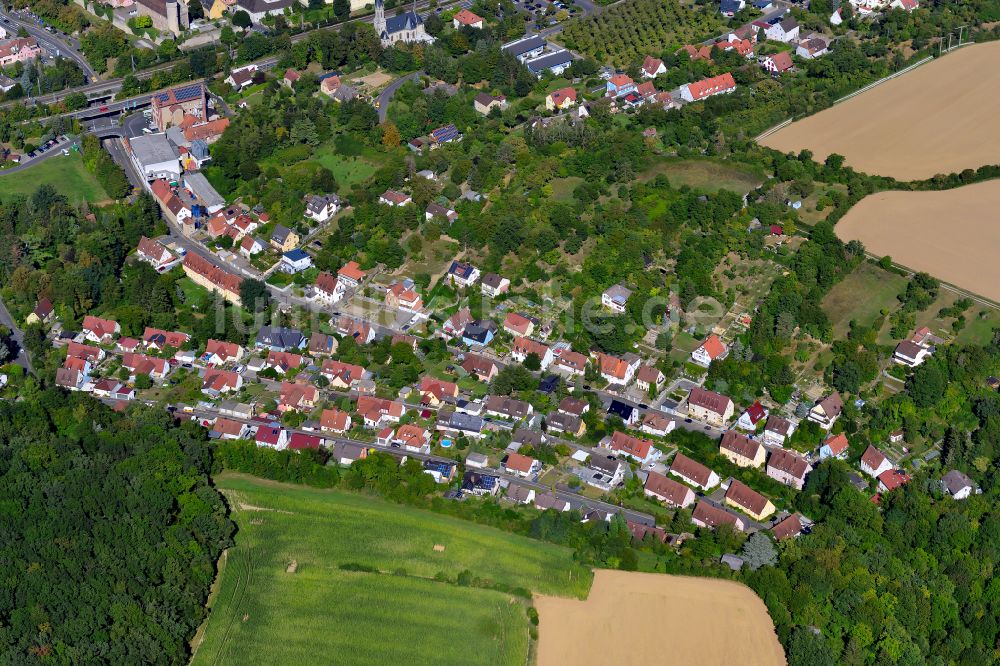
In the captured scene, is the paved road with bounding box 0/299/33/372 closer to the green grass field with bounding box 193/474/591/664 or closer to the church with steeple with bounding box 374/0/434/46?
the green grass field with bounding box 193/474/591/664

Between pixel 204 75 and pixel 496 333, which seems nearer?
pixel 496 333

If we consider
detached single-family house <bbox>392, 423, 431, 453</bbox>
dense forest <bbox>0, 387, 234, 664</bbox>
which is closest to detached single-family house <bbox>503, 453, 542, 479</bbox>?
detached single-family house <bbox>392, 423, 431, 453</bbox>

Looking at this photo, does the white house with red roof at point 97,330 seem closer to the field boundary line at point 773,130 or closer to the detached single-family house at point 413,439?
the detached single-family house at point 413,439

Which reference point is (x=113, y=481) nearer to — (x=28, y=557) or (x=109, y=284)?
(x=28, y=557)

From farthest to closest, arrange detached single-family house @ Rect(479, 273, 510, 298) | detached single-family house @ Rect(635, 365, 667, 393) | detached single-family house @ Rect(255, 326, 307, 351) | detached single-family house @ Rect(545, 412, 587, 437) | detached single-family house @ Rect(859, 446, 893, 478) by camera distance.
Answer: detached single-family house @ Rect(479, 273, 510, 298), detached single-family house @ Rect(255, 326, 307, 351), detached single-family house @ Rect(635, 365, 667, 393), detached single-family house @ Rect(545, 412, 587, 437), detached single-family house @ Rect(859, 446, 893, 478)

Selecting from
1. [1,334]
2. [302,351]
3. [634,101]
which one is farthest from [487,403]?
[634,101]

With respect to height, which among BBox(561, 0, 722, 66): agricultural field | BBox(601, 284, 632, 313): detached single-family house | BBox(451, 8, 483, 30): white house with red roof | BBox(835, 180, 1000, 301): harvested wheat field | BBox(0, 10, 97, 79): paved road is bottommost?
BBox(835, 180, 1000, 301): harvested wheat field
